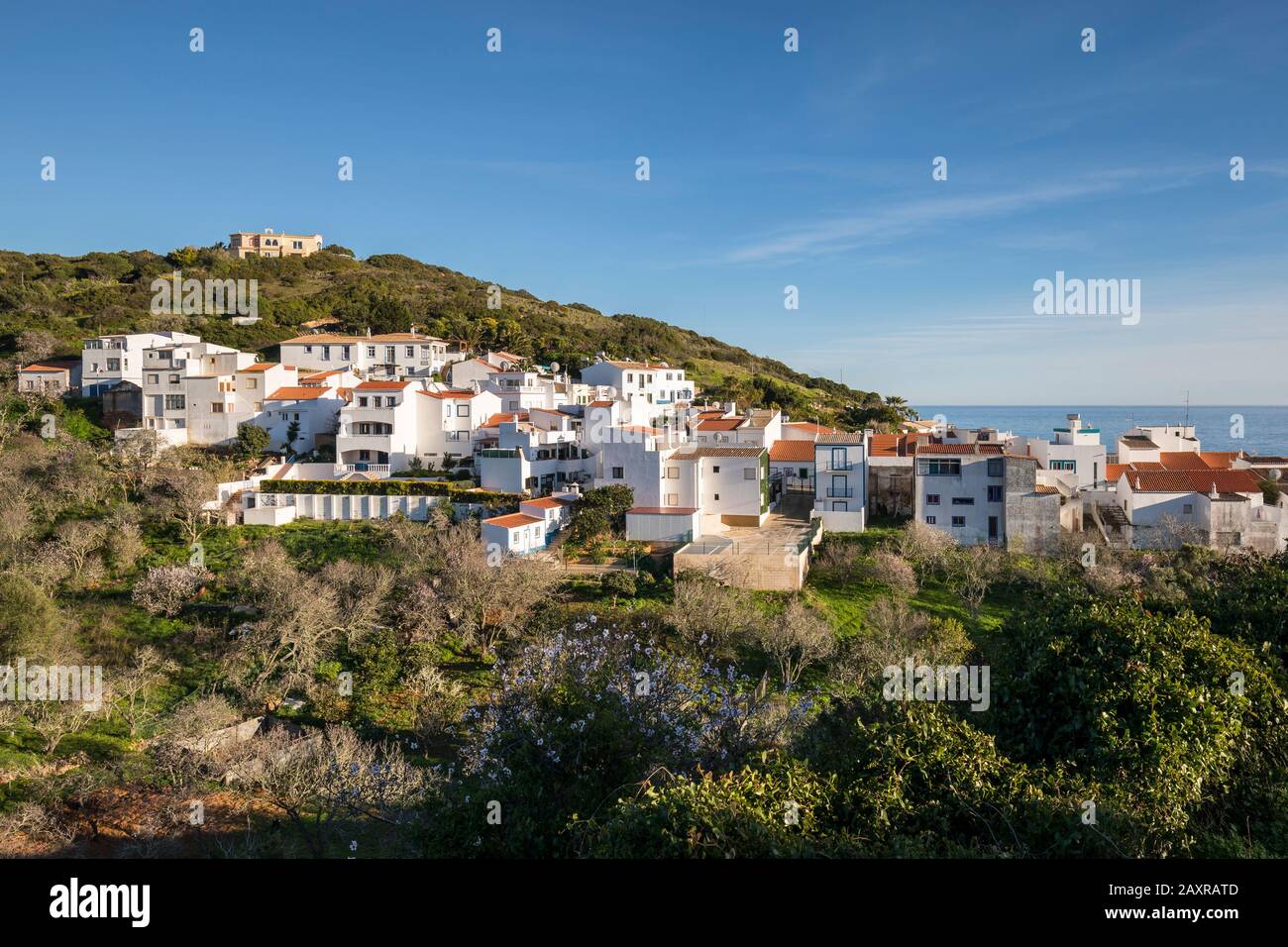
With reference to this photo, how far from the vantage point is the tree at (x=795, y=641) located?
78.0 feet

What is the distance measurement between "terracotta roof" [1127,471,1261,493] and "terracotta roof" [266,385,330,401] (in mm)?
40095

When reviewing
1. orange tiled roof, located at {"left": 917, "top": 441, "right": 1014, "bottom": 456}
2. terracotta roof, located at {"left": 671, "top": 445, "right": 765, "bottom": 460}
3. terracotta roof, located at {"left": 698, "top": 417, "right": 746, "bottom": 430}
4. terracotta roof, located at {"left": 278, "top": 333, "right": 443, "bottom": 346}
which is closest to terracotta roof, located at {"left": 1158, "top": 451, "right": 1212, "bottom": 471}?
orange tiled roof, located at {"left": 917, "top": 441, "right": 1014, "bottom": 456}

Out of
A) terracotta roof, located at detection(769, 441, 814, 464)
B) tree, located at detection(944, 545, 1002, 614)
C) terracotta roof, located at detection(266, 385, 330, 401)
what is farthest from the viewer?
terracotta roof, located at detection(266, 385, 330, 401)

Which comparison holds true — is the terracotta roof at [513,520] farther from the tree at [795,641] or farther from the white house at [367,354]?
the white house at [367,354]

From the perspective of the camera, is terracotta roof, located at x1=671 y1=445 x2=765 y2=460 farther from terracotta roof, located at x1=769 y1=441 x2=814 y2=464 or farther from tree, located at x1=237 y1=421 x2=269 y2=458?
tree, located at x1=237 y1=421 x2=269 y2=458

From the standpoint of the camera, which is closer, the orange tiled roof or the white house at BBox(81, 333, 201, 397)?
Result: the orange tiled roof

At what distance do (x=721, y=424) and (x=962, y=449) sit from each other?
13102 millimetres

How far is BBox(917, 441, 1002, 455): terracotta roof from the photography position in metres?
34.6

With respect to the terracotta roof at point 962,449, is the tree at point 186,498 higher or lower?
lower

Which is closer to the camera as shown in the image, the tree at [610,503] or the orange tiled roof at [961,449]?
the tree at [610,503]

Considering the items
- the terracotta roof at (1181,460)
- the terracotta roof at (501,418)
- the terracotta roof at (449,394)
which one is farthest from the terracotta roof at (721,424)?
the terracotta roof at (1181,460)

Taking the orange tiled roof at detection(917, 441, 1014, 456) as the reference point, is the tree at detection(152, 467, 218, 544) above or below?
below

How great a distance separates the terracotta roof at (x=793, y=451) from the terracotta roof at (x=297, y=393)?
24667 millimetres
